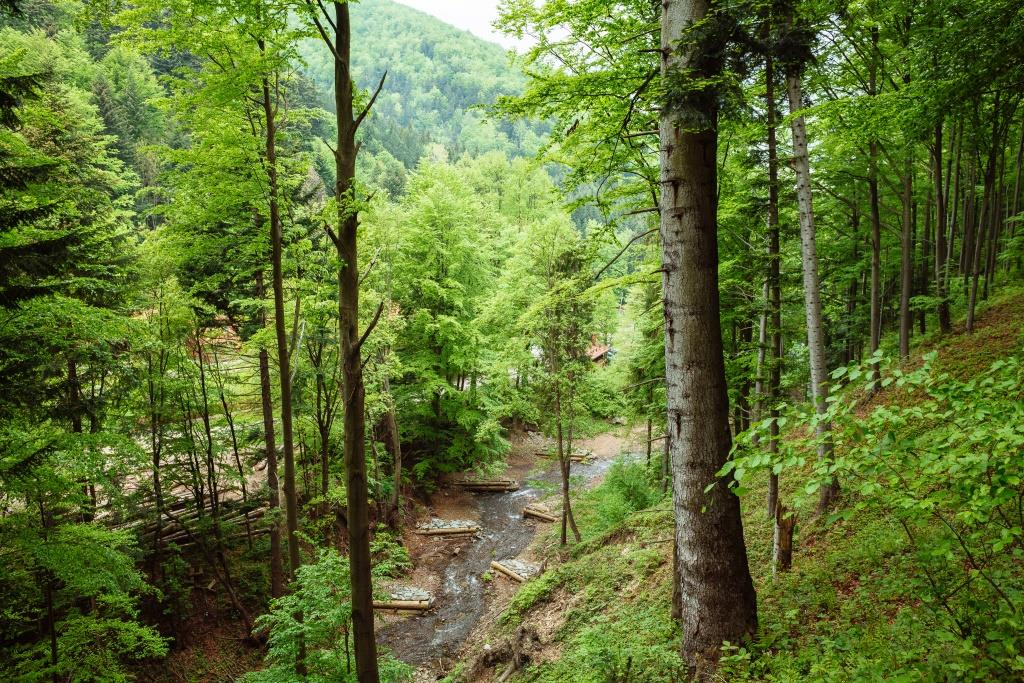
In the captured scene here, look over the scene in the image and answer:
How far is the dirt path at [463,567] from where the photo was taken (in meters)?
11.6

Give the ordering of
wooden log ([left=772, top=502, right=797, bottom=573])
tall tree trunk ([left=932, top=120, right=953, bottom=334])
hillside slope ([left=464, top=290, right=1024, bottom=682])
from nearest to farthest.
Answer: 1. hillside slope ([left=464, top=290, right=1024, bottom=682])
2. wooden log ([left=772, top=502, right=797, bottom=573])
3. tall tree trunk ([left=932, top=120, right=953, bottom=334])

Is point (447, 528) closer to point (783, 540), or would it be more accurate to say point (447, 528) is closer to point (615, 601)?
point (615, 601)

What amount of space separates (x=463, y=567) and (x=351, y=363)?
12.6m

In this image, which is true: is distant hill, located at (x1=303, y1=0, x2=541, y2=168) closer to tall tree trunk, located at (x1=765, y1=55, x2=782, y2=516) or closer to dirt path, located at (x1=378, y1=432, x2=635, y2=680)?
dirt path, located at (x1=378, y1=432, x2=635, y2=680)

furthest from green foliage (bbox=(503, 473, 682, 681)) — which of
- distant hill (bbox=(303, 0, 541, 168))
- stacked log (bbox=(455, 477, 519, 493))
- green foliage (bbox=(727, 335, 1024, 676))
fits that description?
distant hill (bbox=(303, 0, 541, 168))

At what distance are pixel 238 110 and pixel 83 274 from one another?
547cm

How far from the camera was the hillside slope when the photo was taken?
3.10m

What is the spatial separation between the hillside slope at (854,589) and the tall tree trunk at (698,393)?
38 centimetres

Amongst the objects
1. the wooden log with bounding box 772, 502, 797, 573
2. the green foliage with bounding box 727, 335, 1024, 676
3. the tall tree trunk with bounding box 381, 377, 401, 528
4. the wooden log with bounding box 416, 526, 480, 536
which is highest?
the green foliage with bounding box 727, 335, 1024, 676

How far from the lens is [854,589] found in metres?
5.38

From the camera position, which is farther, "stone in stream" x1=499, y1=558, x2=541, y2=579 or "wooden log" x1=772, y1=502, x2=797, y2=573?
"stone in stream" x1=499, y1=558, x2=541, y2=579

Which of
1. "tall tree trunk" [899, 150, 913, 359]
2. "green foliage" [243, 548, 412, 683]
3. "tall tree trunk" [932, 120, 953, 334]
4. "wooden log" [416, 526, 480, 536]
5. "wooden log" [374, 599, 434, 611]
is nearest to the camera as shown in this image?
"green foliage" [243, 548, 412, 683]

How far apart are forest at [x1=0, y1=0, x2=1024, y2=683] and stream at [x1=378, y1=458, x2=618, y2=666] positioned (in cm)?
15

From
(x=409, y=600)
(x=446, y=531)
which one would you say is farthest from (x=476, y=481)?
(x=409, y=600)
